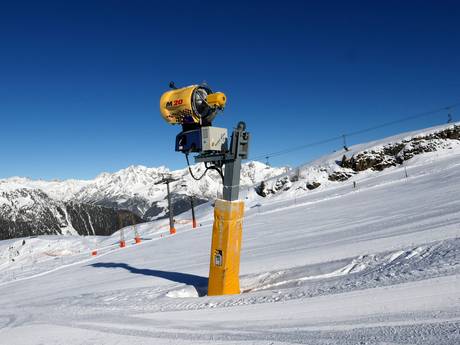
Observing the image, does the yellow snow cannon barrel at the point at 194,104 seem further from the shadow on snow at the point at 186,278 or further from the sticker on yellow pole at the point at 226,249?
the shadow on snow at the point at 186,278

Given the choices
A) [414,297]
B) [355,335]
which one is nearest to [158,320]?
[355,335]

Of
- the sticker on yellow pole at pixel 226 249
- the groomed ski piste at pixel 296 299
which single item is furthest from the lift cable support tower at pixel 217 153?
the groomed ski piste at pixel 296 299

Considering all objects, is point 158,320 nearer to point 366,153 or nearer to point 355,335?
point 355,335

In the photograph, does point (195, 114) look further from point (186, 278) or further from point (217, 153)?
point (186, 278)

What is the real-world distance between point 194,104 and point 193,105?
1.5 inches

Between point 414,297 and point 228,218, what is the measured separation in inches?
152

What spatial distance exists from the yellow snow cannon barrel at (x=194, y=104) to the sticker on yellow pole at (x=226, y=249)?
187 cm

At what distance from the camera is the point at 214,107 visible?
25.6 feet

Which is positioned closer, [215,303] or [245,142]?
[215,303]

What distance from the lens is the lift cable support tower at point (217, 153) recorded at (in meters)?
7.27

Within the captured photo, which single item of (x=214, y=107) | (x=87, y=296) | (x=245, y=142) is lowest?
(x=87, y=296)

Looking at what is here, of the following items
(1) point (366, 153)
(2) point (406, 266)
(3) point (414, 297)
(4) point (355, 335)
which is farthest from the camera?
(1) point (366, 153)

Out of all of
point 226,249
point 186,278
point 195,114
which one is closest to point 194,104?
point 195,114

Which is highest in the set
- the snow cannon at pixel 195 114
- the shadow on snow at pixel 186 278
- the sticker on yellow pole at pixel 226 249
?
the snow cannon at pixel 195 114
